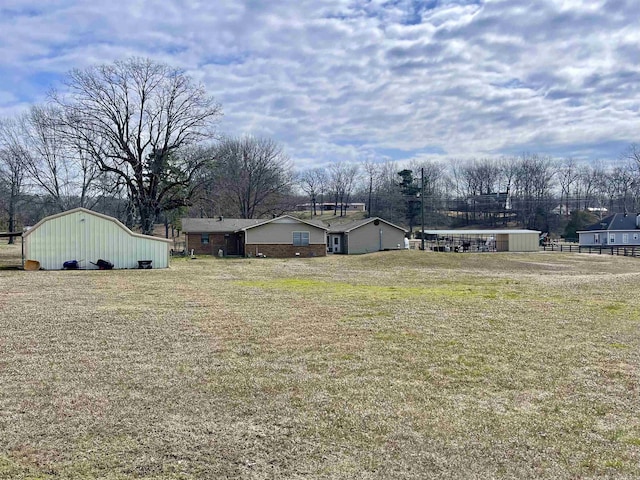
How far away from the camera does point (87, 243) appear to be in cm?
2794

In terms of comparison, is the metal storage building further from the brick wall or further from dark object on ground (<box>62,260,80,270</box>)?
the brick wall

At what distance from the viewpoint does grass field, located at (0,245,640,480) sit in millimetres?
4566

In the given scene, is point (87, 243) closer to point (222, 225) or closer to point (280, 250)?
point (280, 250)

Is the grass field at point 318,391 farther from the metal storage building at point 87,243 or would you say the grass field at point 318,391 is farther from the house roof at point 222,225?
the house roof at point 222,225

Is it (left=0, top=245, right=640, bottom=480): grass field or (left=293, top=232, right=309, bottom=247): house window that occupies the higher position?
(left=293, top=232, right=309, bottom=247): house window

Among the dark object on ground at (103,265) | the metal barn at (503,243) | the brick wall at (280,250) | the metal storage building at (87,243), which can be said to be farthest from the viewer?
the metal barn at (503,243)

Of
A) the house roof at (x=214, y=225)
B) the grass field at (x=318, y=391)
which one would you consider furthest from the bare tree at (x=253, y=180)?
the grass field at (x=318, y=391)

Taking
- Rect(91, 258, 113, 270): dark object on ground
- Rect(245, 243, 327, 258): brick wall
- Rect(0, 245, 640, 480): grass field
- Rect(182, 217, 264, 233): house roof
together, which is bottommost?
Rect(0, 245, 640, 480): grass field

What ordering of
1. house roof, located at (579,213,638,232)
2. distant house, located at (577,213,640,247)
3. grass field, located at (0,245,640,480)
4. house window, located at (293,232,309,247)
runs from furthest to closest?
house roof, located at (579,213,638,232) < distant house, located at (577,213,640,247) < house window, located at (293,232,309,247) < grass field, located at (0,245,640,480)

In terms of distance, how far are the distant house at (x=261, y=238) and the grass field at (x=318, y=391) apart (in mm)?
26865

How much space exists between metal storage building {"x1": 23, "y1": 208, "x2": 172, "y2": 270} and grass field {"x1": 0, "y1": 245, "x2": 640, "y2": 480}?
15.3 metres

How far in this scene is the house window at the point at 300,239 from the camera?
135 ft

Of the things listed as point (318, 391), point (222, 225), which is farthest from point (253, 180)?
point (318, 391)

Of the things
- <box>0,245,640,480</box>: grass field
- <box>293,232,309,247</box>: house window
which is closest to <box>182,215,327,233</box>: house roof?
<box>293,232,309,247</box>: house window
